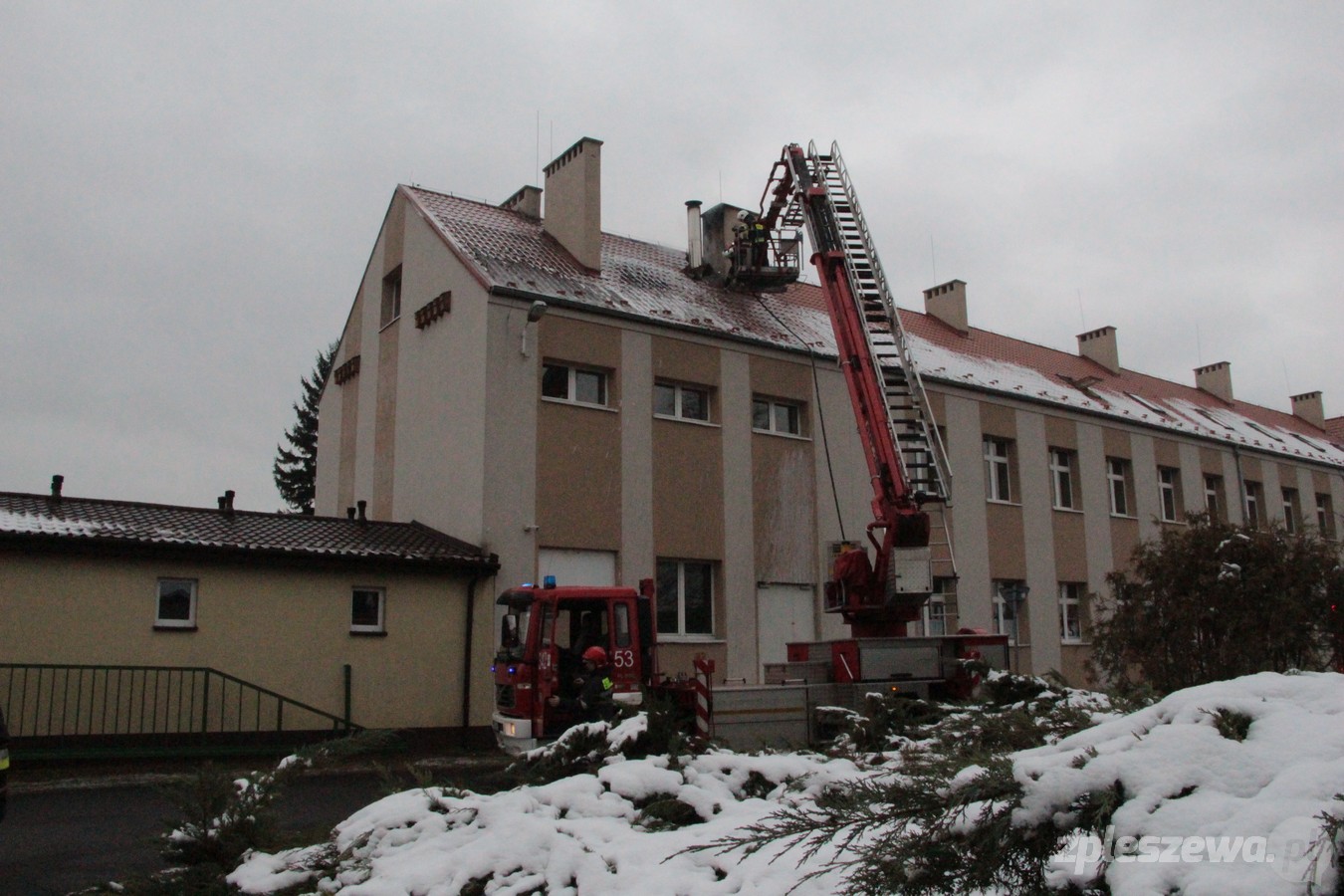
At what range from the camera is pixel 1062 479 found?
26797 millimetres

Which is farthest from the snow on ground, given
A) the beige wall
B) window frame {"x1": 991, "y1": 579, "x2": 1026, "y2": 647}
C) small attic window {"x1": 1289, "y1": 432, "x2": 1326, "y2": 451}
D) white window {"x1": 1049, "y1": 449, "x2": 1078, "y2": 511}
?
small attic window {"x1": 1289, "y1": 432, "x2": 1326, "y2": 451}

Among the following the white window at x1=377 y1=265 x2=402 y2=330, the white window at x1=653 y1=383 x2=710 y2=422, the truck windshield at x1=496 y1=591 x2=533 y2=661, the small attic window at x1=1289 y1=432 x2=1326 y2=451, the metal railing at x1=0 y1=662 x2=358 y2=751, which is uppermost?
the white window at x1=377 y1=265 x2=402 y2=330

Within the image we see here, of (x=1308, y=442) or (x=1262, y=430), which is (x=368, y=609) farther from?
(x=1308, y=442)

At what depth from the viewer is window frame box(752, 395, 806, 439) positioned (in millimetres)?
21234

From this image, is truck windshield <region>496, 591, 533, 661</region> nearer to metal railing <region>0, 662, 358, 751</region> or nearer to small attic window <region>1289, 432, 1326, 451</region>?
metal railing <region>0, 662, 358, 751</region>

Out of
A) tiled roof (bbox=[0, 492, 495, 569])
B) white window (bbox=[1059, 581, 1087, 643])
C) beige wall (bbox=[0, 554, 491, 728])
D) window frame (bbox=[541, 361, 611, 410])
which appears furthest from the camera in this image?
white window (bbox=[1059, 581, 1087, 643])

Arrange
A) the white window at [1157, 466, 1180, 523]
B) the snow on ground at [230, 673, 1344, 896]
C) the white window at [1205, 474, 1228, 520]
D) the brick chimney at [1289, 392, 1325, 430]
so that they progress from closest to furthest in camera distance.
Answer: the snow on ground at [230, 673, 1344, 896]
the white window at [1157, 466, 1180, 523]
the white window at [1205, 474, 1228, 520]
the brick chimney at [1289, 392, 1325, 430]

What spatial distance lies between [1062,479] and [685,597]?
11848mm

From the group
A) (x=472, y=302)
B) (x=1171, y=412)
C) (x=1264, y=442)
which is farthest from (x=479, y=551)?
(x=1264, y=442)

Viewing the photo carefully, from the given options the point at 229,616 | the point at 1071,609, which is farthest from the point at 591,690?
the point at 1071,609

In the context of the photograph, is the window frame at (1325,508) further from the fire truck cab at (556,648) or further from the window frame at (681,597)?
the fire truck cab at (556,648)

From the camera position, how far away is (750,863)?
398 centimetres

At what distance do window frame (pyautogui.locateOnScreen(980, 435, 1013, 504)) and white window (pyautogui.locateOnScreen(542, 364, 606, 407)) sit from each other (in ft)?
31.4

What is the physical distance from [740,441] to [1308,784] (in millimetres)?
17929
